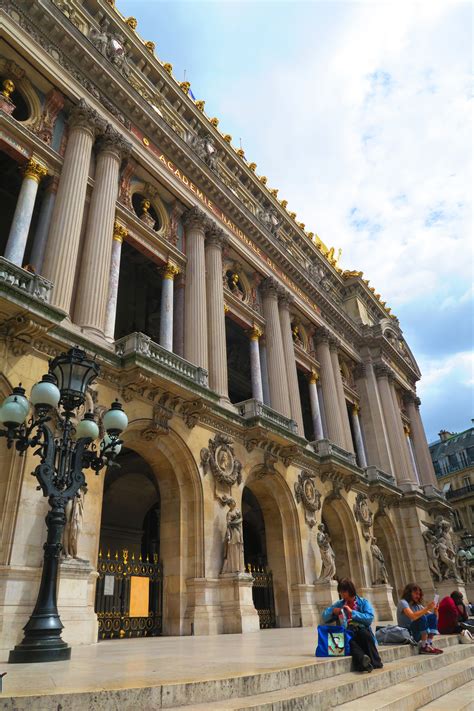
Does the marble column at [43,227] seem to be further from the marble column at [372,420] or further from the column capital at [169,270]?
the marble column at [372,420]

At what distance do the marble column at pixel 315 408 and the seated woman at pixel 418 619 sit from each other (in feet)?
53.5

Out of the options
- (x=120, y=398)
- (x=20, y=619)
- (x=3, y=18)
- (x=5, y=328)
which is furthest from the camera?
(x=3, y=18)

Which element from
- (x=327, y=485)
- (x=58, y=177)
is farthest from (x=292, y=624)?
(x=58, y=177)

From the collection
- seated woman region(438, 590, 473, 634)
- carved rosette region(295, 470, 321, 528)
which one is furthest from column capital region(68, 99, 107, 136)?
seated woman region(438, 590, 473, 634)

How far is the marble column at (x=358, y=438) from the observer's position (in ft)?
99.4

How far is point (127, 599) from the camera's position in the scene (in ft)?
45.0

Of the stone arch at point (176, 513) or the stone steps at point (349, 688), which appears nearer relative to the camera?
the stone steps at point (349, 688)

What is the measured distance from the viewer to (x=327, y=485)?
914 inches

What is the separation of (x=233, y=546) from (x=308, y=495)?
6.35 metres

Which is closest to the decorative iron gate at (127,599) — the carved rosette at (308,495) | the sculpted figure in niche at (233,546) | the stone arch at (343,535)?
the sculpted figure in niche at (233,546)

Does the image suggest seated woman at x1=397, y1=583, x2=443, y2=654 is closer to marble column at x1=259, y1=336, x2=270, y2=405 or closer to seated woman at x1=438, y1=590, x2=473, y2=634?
seated woman at x1=438, y1=590, x2=473, y2=634

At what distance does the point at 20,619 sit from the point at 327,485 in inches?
620

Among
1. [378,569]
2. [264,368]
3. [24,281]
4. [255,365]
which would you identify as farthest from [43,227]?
[378,569]

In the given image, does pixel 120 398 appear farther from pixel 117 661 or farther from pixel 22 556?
pixel 117 661
